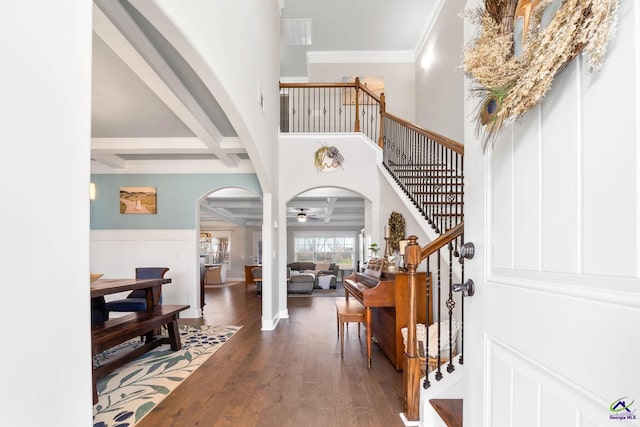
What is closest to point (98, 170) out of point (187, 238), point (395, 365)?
point (187, 238)

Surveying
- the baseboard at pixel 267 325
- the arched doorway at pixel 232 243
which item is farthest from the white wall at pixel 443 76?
the arched doorway at pixel 232 243

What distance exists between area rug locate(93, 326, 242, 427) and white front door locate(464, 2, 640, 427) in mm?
2484

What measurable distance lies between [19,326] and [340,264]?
14.7 metres

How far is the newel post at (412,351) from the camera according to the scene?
233 cm

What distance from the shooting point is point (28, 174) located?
0.71m

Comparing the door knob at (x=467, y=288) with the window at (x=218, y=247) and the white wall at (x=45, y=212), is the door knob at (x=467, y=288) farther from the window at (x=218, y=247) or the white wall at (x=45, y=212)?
the window at (x=218, y=247)

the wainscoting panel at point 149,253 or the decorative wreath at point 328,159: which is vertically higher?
the decorative wreath at point 328,159

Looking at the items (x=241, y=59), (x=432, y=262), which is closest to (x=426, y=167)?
(x=432, y=262)

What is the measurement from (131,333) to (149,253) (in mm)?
3200

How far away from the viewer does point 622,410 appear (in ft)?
2.22

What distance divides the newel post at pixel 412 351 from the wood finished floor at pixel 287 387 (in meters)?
0.15

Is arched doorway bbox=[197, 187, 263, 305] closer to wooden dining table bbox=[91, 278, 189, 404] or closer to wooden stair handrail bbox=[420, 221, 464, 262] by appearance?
wooden dining table bbox=[91, 278, 189, 404]

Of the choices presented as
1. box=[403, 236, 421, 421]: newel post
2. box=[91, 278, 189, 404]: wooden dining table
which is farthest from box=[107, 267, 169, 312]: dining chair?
box=[403, 236, 421, 421]: newel post

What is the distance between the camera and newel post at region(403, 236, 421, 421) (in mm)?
2328
